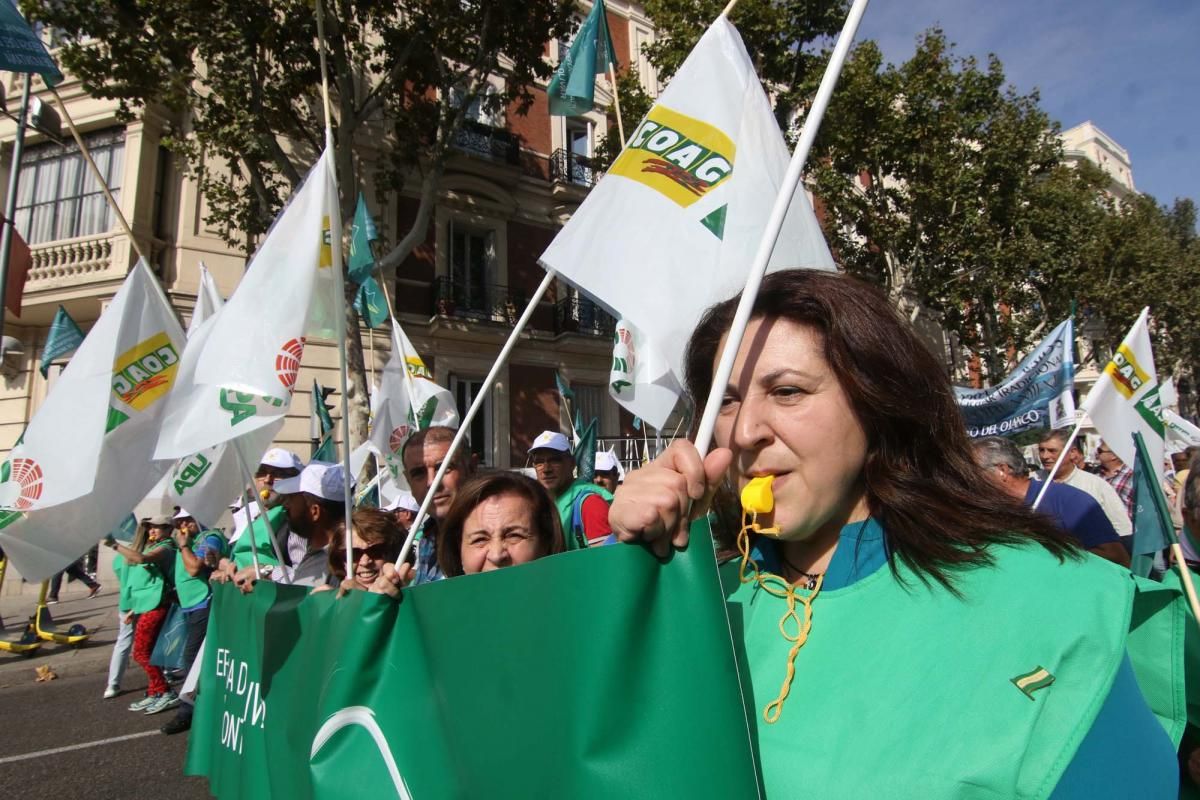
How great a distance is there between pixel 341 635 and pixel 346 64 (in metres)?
11.9

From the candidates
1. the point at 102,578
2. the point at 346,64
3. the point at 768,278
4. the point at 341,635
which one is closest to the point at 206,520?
the point at 341,635

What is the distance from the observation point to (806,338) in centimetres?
123

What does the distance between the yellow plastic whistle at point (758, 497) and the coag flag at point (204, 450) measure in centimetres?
206

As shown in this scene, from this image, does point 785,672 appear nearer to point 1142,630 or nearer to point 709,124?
point 1142,630

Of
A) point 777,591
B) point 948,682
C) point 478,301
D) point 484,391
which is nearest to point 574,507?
point 484,391

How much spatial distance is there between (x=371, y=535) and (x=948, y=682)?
2650mm

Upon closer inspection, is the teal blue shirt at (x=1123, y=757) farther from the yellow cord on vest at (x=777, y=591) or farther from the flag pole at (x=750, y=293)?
the flag pole at (x=750, y=293)

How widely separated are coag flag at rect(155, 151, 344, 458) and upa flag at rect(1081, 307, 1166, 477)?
409 centimetres

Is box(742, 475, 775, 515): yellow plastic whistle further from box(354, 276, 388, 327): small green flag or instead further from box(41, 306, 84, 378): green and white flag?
box(41, 306, 84, 378): green and white flag

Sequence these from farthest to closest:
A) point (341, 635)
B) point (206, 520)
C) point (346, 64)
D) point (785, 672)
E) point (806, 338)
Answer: point (346, 64) → point (206, 520) → point (341, 635) → point (806, 338) → point (785, 672)

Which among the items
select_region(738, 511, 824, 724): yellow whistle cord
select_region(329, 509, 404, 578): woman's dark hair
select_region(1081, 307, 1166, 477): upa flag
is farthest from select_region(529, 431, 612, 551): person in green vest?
select_region(1081, 307, 1166, 477): upa flag

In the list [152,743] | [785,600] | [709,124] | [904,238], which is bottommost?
[152,743]

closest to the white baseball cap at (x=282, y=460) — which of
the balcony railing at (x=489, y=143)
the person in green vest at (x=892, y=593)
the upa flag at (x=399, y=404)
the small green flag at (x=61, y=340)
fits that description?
the upa flag at (x=399, y=404)

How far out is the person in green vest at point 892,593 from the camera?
911mm
